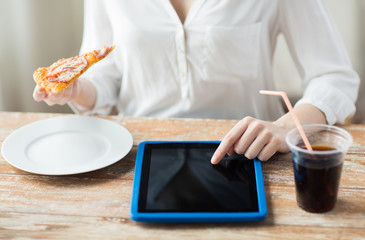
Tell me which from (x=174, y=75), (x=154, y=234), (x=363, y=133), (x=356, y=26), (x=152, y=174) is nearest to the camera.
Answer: (x=154, y=234)

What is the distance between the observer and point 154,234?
2.39ft

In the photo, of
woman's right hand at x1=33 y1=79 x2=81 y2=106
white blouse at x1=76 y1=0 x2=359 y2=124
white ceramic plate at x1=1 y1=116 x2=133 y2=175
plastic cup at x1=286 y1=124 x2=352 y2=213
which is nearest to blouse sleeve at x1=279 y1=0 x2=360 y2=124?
white blouse at x1=76 y1=0 x2=359 y2=124

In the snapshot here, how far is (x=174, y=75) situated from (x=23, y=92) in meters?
1.10

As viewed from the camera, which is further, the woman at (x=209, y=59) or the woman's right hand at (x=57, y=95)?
the woman at (x=209, y=59)

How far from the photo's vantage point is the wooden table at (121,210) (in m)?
0.73

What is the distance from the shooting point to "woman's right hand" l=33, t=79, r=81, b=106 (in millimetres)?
1026

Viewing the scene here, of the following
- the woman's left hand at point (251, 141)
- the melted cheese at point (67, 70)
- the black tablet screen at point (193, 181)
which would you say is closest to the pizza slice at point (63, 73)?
the melted cheese at point (67, 70)

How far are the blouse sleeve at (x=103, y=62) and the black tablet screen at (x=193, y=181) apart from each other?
48cm

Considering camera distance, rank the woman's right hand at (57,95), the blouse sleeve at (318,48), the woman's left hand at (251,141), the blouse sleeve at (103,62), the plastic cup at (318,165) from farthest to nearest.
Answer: the blouse sleeve at (103,62) → the blouse sleeve at (318,48) → the woman's right hand at (57,95) → the woman's left hand at (251,141) → the plastic cup at (318,165)

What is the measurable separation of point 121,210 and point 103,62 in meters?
0.80

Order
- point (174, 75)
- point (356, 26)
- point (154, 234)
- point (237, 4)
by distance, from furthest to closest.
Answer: point (356, 26), point (174, 75), point (237, 4), point (154, 234)

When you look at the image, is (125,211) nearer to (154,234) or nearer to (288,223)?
(154,234)

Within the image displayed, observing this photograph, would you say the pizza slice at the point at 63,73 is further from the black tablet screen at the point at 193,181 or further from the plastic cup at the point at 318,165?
the plastic cup at the point at 318,165

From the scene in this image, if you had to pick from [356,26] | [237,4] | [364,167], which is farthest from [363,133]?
[356,26]
